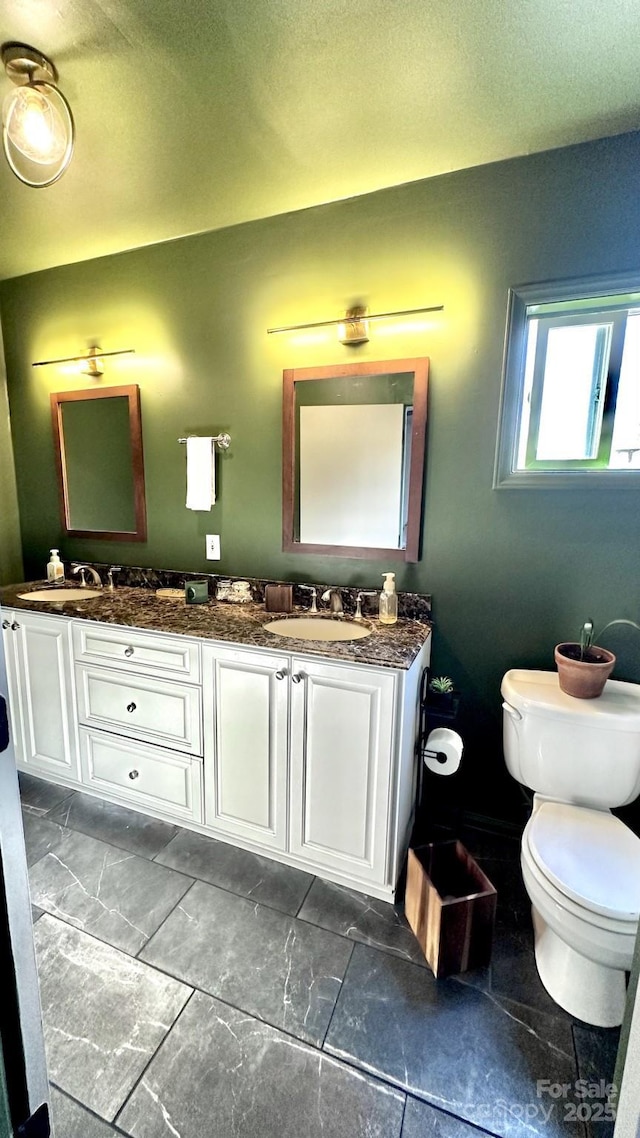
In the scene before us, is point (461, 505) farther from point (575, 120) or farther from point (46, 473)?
point (46, 473)

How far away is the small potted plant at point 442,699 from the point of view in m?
1.62

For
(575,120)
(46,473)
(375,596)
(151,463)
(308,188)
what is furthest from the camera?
(46,473)

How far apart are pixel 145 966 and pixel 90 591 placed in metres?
1.63

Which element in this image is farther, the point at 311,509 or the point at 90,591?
the point at 90,591

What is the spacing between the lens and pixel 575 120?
1355 mm

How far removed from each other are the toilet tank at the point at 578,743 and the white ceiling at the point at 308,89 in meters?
1.79

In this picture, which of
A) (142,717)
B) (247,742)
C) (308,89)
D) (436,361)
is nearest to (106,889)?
(142,717)

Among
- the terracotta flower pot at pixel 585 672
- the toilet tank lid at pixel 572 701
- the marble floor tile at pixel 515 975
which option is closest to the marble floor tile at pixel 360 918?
the marble floor tile at pixel 515 975

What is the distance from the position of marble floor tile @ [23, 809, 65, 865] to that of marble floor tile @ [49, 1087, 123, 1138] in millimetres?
832

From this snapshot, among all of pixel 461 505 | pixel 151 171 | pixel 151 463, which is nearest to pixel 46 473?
pixel 151 463

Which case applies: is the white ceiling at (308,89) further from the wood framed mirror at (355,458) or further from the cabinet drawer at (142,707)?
the cabinet drawer at (142,707)

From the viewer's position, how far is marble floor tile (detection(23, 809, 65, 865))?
5.60 ft

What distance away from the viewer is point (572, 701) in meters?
1.43

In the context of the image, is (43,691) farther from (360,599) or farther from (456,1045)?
(456,1045)
